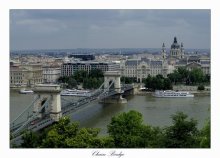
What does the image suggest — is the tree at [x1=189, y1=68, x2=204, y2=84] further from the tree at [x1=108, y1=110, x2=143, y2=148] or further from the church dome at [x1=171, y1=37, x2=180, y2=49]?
the tree at [x1=108, y1=110, x2=143, y2=148]

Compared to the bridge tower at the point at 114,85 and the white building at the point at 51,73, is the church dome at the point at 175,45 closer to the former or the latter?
the white building at the point at 51,73

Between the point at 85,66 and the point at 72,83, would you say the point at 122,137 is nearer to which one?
the point at 72,83

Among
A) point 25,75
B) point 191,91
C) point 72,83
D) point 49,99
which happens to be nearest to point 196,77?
point 191,91

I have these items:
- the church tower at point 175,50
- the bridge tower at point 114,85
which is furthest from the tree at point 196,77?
the church tower at point 175,50

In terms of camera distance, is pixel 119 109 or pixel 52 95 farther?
pixel 119 109

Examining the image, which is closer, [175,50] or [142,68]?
[142,68]

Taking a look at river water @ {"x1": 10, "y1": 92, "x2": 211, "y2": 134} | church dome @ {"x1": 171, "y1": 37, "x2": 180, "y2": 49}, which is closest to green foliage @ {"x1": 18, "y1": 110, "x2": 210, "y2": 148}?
river water @ {"x1": 10, "y1": 92, "x2": 211, "y2": 134}

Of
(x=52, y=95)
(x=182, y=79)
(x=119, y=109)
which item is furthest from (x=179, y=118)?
(x=182, y=79)

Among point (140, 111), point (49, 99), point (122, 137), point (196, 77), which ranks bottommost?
point (140, 111)

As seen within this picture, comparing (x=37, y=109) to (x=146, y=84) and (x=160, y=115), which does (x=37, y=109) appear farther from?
(x=146, y=84)
